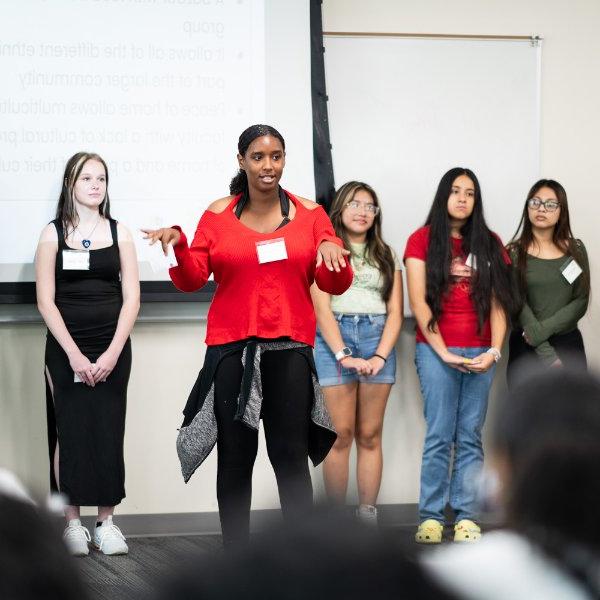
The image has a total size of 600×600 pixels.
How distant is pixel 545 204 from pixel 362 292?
97 centimetres

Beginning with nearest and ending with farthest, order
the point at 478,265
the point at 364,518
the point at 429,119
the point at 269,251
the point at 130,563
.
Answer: the point at 364,518, the point at 269,251, the point at 130,563, the point at 478,265, the point at 429,119

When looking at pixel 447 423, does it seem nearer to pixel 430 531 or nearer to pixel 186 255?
pixel 430 531

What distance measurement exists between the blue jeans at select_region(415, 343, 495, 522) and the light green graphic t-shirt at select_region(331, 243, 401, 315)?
0.30 m

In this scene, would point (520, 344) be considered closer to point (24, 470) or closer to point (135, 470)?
point (135, 470)

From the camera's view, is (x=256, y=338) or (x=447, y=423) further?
(x=447, y=423)

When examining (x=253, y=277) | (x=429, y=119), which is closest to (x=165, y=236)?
(x=253, y=277)

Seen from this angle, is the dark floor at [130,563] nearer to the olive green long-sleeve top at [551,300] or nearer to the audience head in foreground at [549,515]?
the olive green long-sleeve top at [551,300]

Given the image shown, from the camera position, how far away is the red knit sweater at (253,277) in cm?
300

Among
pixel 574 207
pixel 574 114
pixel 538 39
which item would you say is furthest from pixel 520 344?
pixel 538 39

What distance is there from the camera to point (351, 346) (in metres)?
4.32

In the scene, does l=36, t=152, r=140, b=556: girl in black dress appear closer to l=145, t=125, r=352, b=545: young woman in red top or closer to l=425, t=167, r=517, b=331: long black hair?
l=145, t=125, r=352, b=545: young woman in red top

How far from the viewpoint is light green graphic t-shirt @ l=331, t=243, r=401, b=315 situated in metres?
4.32

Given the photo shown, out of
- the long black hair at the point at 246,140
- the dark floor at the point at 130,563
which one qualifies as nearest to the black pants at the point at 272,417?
the dark floor at the point at 130,563

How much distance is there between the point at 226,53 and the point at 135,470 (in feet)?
6.44
